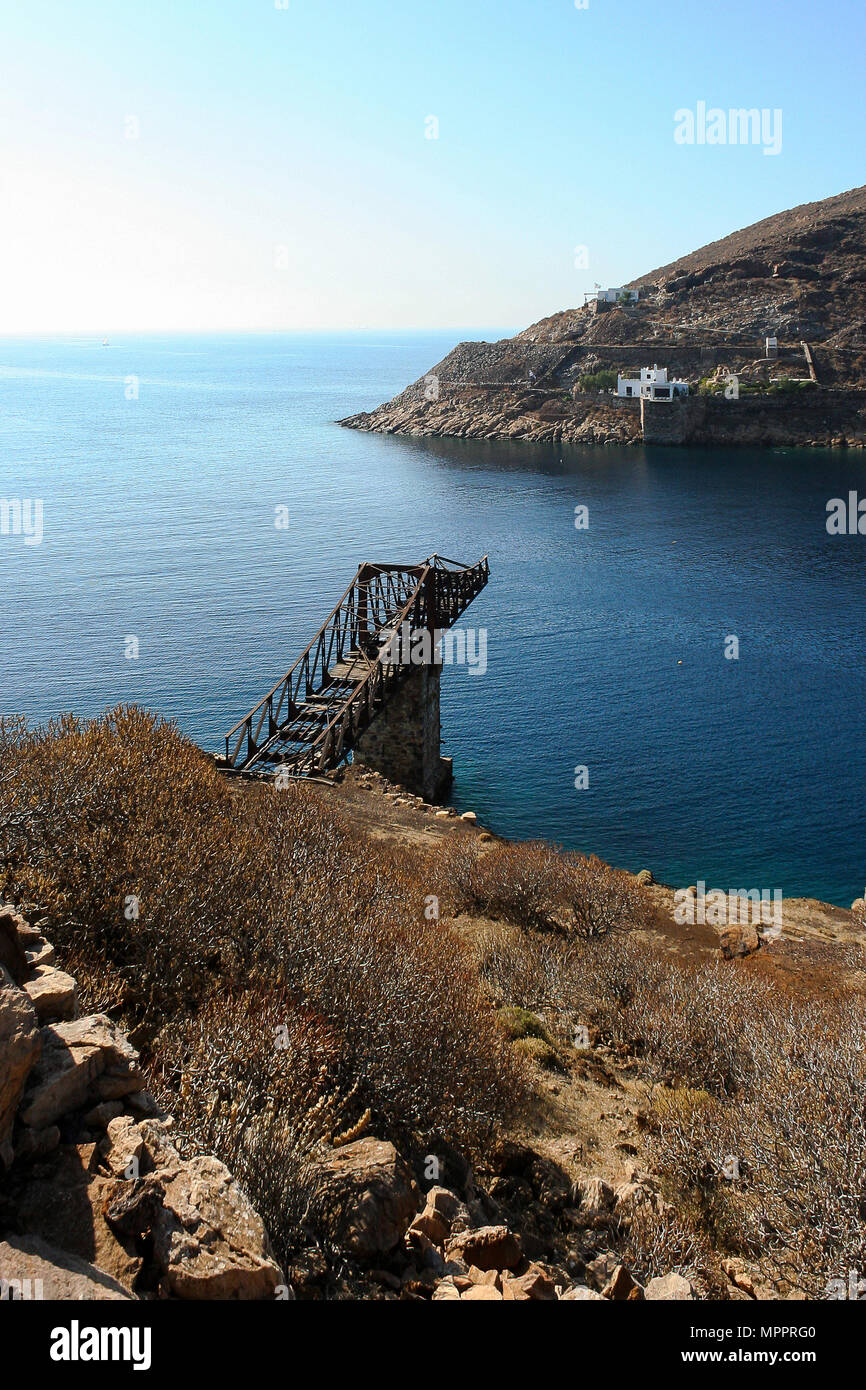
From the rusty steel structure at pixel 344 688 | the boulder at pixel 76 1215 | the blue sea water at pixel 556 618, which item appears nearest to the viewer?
the boulder at pixel 76 1215

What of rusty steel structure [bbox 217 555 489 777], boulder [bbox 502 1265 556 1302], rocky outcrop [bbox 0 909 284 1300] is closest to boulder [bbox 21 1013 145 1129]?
rocky outcrop [bbox 0 909 284 1300]

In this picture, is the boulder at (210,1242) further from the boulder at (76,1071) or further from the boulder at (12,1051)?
the boulder at (12,1051)

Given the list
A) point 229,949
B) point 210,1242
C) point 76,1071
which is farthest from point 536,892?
point 210,1242

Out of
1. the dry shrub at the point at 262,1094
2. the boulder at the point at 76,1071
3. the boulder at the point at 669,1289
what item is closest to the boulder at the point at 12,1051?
the boulder at the point at 76,1071

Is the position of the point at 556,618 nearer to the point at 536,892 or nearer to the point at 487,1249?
the point at 536,892
